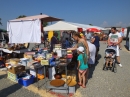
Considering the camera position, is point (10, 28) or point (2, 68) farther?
point (2, 68)

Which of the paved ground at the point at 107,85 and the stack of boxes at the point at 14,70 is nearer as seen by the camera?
the paved ground at the point at 107,85

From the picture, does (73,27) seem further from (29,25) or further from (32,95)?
(32,95)

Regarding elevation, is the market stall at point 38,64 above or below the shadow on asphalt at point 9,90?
above

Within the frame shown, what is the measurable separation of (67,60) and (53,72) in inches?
36.1

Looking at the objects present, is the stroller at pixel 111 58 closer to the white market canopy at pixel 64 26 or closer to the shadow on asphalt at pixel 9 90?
the white market canopy at pixel 64 26

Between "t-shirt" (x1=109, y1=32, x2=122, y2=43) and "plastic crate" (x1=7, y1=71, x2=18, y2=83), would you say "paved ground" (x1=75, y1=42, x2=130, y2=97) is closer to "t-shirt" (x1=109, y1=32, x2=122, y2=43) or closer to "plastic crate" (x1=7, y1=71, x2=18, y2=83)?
"t-shirt" (x1=109, y1=32, x2=122, y2=43)

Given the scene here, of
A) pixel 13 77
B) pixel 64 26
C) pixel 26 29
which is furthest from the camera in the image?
pixel 64 26

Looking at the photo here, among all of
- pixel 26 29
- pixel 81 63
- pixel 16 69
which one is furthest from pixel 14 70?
pixel 81 63

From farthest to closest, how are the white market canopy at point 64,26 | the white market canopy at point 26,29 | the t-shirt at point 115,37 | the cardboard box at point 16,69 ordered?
the white market canopy at point 64,26 → the t-shirt at point 115,37 → the white market canopy at point 26,29 → the cardboard box at point 16,69

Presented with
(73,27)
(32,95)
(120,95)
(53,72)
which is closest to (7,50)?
(53,72)

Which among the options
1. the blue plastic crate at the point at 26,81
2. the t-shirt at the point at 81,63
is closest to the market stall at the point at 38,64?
the blue plastic crate at the point at 26,81

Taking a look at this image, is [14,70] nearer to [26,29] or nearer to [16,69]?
[16,69]

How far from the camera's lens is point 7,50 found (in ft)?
20.9

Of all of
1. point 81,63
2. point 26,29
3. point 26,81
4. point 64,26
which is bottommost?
point 26,81
